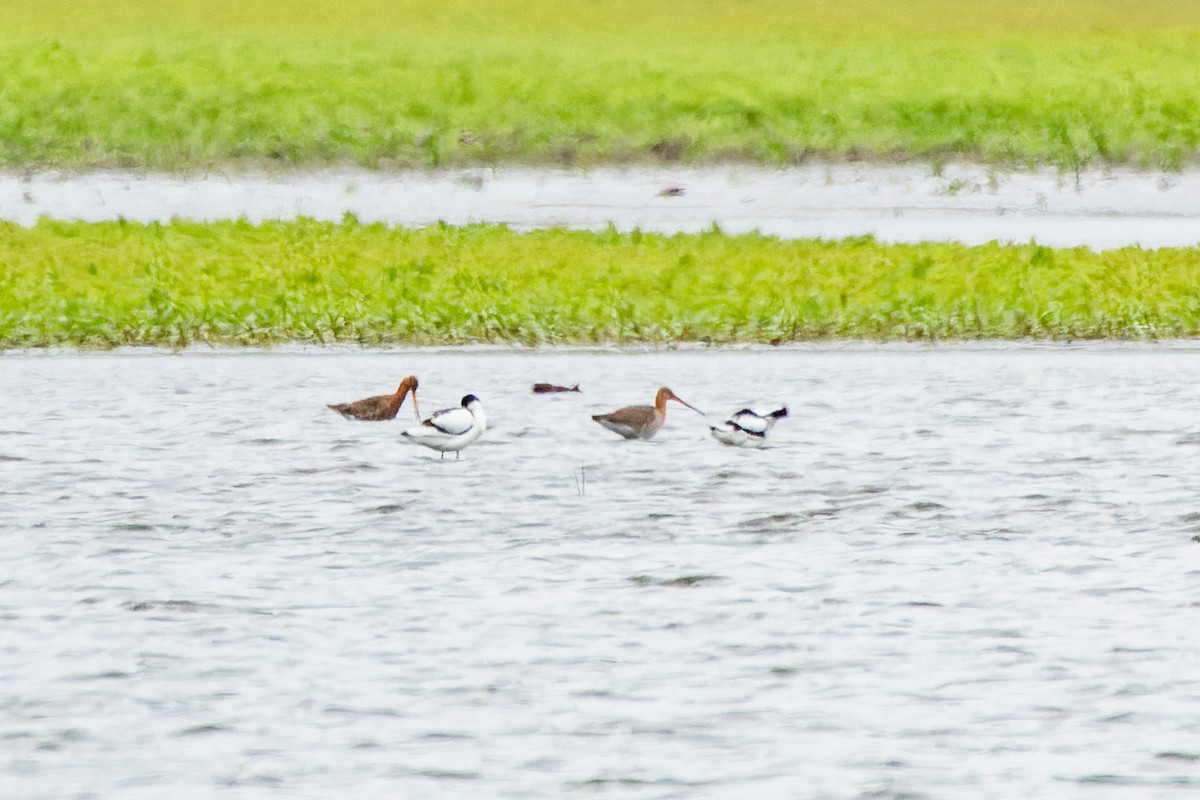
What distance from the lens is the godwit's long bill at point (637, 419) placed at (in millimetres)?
13812

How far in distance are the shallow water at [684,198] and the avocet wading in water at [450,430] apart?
13.5 metres

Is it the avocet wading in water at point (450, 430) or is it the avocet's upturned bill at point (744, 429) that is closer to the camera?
the avocet wading in water at point (450, 430)

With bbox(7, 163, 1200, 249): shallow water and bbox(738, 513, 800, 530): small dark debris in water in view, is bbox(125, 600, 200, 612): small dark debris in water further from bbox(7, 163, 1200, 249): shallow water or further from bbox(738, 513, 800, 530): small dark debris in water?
bbox(7, 163, 1200, 249): shallow water

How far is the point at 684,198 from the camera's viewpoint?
28.5 meters

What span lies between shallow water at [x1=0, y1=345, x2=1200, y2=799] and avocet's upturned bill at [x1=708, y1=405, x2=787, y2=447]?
13cm

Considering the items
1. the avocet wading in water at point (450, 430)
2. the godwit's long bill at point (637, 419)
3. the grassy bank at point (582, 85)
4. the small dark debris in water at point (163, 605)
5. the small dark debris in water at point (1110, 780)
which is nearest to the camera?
the small dark debris in water at point (1110, 780)

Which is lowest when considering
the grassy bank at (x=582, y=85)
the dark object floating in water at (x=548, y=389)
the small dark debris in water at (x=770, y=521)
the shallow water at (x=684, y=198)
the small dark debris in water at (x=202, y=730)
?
the small dark debris in water at (x=202, y=730)

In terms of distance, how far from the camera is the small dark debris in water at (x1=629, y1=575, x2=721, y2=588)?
32.2ft

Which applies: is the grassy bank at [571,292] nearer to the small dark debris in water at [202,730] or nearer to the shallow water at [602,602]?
the shallow water at [602,602]

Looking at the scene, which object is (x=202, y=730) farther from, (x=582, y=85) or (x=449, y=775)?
(x=582, y=85)

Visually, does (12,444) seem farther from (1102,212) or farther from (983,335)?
(1102,212)

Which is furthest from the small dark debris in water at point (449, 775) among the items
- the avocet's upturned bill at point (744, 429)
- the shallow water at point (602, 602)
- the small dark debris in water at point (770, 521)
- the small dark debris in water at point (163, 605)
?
the avocet's upturned bill at point (744, 429)

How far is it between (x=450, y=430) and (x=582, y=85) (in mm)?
24637

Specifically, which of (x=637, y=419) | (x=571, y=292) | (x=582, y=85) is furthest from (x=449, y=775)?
(x=582, y=85)
